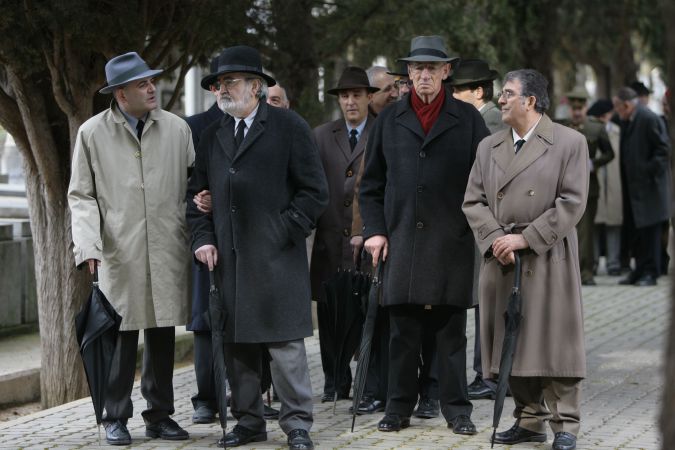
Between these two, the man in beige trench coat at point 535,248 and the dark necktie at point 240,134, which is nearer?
the man in beige trench coat at point 535,248

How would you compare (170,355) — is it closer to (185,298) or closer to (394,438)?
(185,298)

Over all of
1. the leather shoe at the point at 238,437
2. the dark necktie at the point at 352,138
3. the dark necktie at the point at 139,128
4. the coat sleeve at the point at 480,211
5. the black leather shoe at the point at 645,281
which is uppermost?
the dark necktie at the point at 139,128

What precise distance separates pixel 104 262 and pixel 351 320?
1592 millimetres

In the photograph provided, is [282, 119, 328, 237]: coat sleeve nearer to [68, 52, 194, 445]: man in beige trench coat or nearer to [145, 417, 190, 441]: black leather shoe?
[68, 52, 194, 445]: man in beige trench coat

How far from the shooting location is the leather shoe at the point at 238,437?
278 inches

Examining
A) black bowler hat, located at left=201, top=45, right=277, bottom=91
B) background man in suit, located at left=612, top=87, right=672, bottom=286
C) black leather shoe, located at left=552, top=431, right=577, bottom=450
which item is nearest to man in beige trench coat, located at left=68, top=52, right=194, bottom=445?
black bowler hat, located at left=201, top=45, right=277, bottom=91

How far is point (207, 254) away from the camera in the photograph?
23.0 feet

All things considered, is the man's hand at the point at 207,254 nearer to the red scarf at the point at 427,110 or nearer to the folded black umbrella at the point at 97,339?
the folded black umbrella at the point at 97,339

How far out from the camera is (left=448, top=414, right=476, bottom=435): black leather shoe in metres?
7.39

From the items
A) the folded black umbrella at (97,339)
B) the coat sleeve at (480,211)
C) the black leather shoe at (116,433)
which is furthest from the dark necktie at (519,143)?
the black leather shoe at (116,433)

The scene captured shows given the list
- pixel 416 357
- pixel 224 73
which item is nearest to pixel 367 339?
pixel 416 357

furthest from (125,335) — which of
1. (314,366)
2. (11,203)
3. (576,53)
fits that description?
(576,53)

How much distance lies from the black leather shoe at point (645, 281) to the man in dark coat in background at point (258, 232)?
8922 mm

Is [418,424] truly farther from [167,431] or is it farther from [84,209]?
[84,209]
